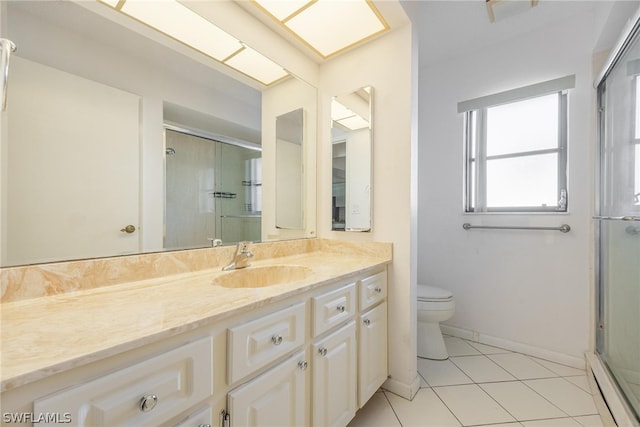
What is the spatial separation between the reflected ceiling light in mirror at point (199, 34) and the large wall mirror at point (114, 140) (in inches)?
1.6

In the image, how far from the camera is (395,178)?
1.54 m

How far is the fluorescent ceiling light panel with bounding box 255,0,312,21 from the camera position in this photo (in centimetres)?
141

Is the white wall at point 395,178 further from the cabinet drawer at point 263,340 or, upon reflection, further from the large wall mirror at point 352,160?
the cabinet drawer at point 263,340

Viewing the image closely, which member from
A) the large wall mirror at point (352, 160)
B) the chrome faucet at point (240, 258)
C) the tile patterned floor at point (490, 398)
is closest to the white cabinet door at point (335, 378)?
the tile patterned floor at point (490, 398)

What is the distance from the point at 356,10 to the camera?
4.74ft

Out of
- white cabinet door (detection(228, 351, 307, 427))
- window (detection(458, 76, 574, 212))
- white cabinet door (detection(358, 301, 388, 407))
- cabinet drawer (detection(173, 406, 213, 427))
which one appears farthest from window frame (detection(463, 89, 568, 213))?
cabinet drawer (detection(173, 406, 213, 427))

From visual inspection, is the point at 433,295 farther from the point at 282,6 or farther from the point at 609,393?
the point at 282,6

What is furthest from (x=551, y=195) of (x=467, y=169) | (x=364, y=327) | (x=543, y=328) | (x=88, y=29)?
(x=88, y=29)

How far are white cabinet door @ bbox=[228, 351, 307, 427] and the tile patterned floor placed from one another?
594 mm

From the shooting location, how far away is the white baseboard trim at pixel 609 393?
120 cm

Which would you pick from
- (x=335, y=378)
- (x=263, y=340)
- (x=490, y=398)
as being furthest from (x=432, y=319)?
(x=263, y=340)

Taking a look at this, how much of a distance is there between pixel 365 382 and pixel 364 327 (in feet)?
0.88

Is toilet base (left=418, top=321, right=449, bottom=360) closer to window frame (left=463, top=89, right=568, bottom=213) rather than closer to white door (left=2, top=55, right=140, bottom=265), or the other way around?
window frame (left=463, top=89, right=568, bottom=213)

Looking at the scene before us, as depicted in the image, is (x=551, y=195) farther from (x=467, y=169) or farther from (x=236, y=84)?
(x=236, y=84)
